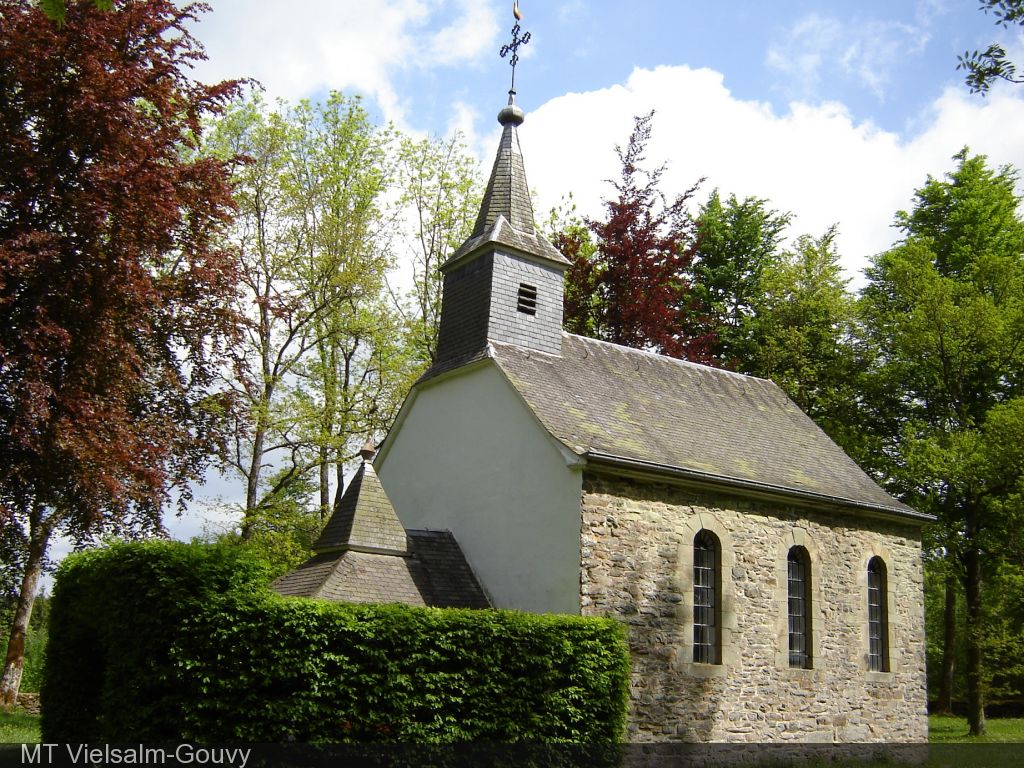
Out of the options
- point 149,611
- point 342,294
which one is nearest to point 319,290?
point 342,294

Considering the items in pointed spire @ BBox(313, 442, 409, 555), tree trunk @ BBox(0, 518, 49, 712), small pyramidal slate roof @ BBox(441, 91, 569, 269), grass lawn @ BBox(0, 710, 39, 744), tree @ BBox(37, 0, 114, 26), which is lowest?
grass lawn @ BBox(0, 710, 39, 744)

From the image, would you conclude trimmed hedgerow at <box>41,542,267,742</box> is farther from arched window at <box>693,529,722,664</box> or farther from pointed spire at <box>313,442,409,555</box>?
→ arched window at <box>693,529,722,664</box>

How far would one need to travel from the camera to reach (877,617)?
17688 mm

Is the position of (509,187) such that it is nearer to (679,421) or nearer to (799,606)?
(679,421)

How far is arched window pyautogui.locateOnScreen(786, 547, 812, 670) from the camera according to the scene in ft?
52.4

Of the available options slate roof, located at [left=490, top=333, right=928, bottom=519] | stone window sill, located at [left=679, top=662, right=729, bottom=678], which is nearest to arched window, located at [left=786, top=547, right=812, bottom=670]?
slate roof, located at [left=490, top=333, right=928, bottom=519]

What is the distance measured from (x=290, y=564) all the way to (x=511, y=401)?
8468mm

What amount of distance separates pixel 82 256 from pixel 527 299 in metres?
7.98

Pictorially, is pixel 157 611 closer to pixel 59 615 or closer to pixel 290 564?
pixel 59 615

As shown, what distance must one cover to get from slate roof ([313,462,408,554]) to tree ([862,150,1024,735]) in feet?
45.5

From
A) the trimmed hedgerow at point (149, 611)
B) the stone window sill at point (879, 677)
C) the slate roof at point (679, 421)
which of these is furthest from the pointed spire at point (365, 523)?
the stone window sill at point (879, 677)

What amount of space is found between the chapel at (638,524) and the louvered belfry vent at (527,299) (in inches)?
1.8

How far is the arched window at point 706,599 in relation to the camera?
47.8 ft

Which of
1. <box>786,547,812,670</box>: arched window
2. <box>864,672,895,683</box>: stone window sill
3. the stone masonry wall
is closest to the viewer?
the stone masonry wall
